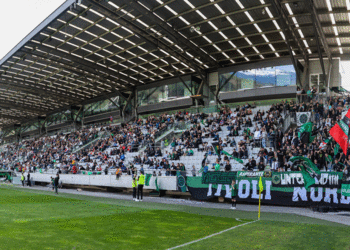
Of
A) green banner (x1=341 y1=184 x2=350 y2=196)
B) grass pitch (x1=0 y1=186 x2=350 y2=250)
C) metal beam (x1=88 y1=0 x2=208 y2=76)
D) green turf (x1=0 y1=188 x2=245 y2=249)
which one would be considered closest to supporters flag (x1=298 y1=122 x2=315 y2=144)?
green banner (x1=341 y1=184 x2=350 y2=196)

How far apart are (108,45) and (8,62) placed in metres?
14.1

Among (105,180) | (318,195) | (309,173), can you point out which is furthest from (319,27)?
(105,180)

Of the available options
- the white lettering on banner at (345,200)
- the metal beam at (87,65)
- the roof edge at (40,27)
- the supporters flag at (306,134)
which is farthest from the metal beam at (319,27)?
the metal beam at (87,65)

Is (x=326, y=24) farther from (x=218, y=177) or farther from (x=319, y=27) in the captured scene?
(x=218, y=177)

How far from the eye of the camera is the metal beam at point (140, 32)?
25992 mm

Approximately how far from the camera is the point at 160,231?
10219mm

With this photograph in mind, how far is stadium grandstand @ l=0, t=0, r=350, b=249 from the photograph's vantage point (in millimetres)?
19312

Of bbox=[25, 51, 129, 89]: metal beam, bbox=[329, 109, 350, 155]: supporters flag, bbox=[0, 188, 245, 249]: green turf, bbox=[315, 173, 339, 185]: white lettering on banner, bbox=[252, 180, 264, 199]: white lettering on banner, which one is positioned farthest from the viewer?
bbox=[25, 51, 129, 89]: metal beam

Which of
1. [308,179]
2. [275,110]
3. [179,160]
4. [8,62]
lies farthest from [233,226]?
[8,62]

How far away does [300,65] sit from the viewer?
3506 cm

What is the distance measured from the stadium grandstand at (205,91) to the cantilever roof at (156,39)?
12 centimetres

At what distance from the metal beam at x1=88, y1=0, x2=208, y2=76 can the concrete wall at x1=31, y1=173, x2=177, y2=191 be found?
13.2 m

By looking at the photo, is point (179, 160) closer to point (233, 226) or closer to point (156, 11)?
point (156, 11)

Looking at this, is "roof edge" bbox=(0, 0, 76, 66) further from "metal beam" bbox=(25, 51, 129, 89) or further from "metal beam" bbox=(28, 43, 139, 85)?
"metal beam" bbox=(25, 51, 129, 89)
